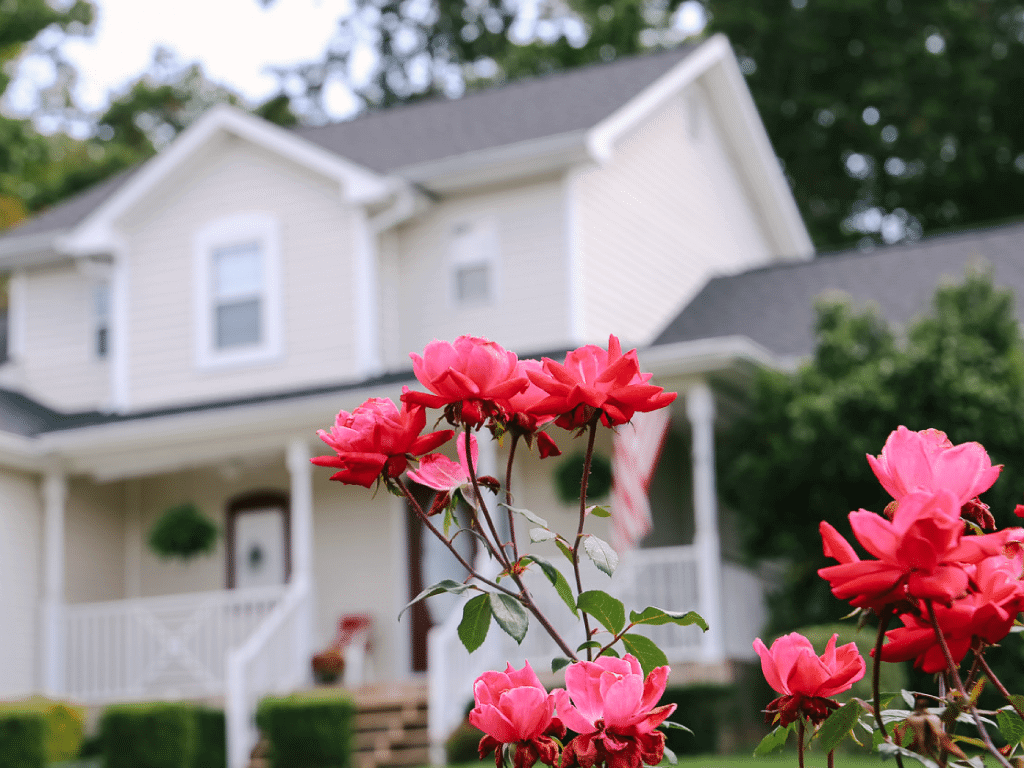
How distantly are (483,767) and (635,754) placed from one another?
932 centimetres

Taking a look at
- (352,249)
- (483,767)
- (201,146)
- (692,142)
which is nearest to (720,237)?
(692,142)

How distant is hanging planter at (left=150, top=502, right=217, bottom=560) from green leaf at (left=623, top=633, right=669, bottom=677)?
12.3 meters

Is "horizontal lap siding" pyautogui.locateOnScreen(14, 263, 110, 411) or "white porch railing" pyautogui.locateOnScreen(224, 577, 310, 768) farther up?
"horizontal lap siding" pyautogui.locateOnScreen(14, 263, 110, 411)

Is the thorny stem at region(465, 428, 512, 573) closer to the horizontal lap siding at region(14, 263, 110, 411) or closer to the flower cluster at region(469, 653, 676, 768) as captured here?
the flower cluster at region(469, 653, 676, 768)

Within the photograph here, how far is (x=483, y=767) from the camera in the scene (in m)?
10.6

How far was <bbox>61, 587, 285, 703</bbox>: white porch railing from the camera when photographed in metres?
12.9

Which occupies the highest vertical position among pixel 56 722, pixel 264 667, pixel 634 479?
pixel 634 479

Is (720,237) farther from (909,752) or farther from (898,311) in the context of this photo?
(909,752)

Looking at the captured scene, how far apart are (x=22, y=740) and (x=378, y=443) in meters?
10.0

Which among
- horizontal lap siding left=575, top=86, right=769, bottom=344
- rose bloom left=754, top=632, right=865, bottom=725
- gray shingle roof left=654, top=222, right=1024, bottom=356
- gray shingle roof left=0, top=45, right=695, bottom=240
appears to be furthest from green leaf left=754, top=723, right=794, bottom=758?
gray shingle roof left=0, top=45, right=695, bottom=240

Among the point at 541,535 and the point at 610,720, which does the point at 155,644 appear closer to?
the point at 541,535

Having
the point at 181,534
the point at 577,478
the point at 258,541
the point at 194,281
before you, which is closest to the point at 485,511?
the point at 577,478

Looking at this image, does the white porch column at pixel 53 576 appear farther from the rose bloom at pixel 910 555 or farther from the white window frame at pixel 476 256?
the rose bloom at pixel 910 555

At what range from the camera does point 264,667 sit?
39.9 ft
